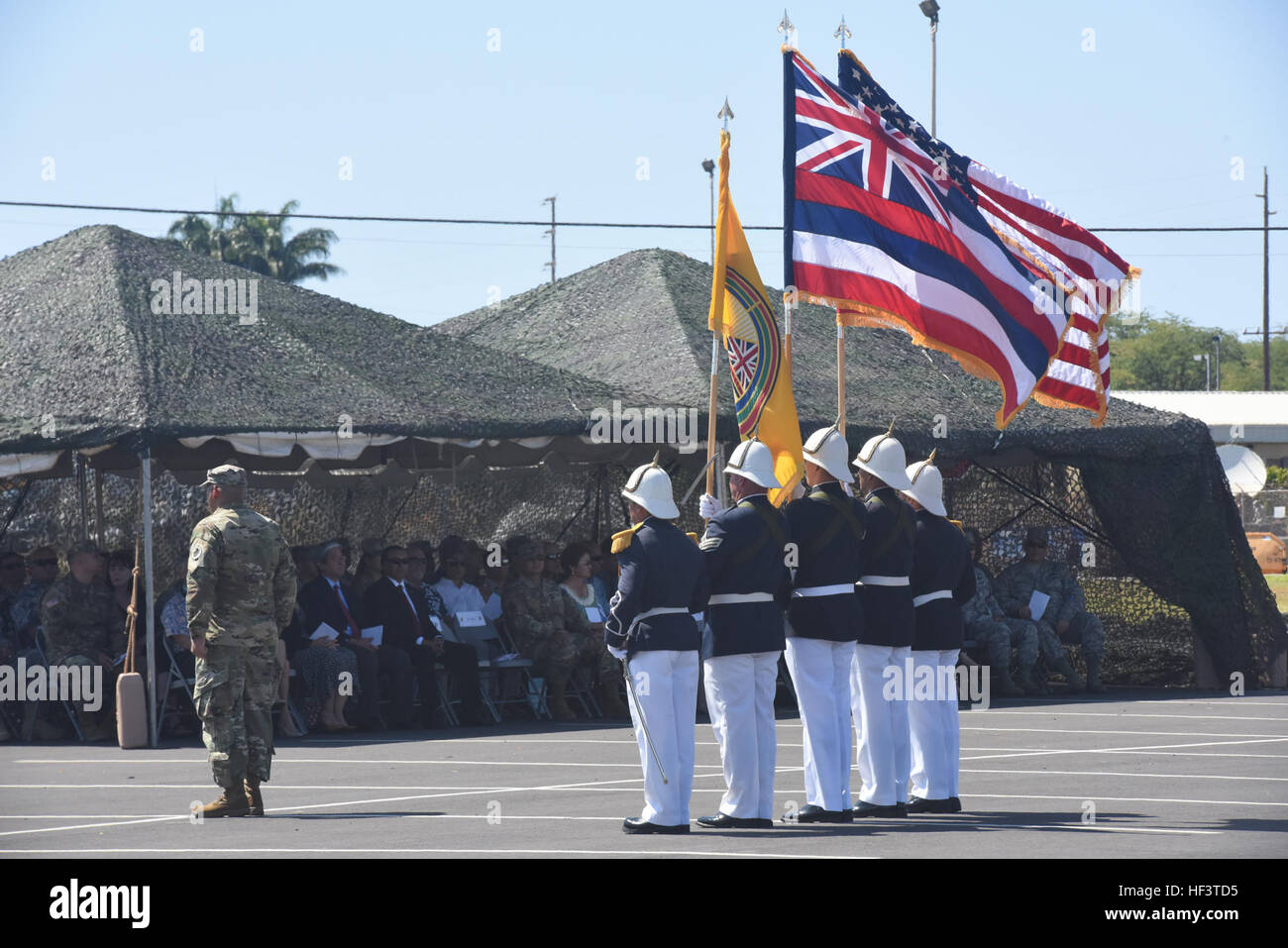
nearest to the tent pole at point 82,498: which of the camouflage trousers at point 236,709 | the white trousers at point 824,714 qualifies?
the camouflage trousers at point 236,709

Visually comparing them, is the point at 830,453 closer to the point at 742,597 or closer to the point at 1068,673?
the point at 742,597

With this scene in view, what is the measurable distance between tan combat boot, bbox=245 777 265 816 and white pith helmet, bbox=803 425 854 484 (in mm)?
3838

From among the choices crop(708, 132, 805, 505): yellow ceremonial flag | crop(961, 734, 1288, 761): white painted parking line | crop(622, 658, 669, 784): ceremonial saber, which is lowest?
crop(961, 734, 1288, 761): white painted parking line

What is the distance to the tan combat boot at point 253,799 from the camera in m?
10.3

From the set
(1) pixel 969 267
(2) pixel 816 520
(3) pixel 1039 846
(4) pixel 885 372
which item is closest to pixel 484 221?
(4) pixel 885 372

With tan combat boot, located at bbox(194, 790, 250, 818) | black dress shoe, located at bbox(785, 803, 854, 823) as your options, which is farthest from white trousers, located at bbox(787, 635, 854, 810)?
tan combat boot, located at bbox(194, 790, 250, 818)

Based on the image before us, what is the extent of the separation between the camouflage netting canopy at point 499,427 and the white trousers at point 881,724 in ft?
20.1

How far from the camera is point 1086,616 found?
1875 centimetres

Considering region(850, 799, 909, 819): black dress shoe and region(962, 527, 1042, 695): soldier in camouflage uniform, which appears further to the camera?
region(962, 527, 1042, 695): soldier in camouflage uniform

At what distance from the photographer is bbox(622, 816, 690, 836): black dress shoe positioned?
9344mm

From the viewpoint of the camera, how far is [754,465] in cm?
991

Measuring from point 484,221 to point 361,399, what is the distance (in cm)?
1293

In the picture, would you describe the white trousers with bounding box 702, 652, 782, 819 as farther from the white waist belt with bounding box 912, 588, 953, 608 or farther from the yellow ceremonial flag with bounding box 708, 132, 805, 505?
the yellow ceremonial flag with bounding box 708, 132, 805, 505

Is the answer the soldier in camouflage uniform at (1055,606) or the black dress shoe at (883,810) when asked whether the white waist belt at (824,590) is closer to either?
the black dress shoe at (883,810)
